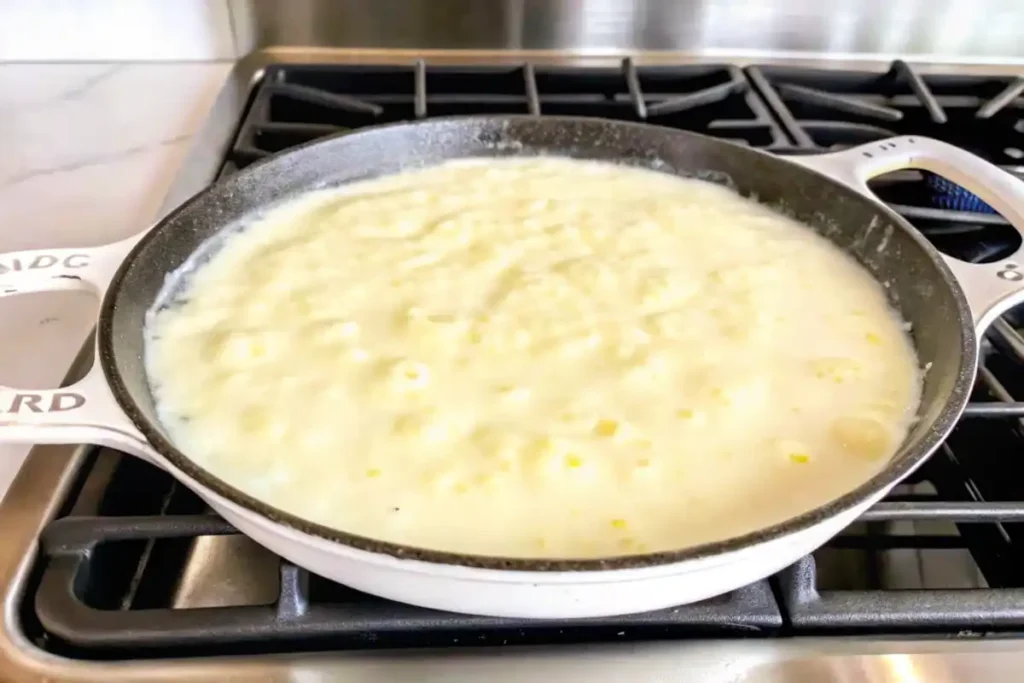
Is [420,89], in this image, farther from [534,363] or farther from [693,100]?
[534,363]

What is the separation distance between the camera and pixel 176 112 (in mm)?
1173

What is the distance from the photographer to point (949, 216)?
895 millimetres

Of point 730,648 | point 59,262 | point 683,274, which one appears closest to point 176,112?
point 59,262

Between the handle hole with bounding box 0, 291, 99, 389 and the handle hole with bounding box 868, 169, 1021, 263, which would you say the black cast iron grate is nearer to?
the handle hole with bounding box 868, 169, 1021, 263

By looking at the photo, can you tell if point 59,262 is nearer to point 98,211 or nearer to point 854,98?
point 98,211

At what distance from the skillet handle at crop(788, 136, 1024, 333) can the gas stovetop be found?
0.08 meters

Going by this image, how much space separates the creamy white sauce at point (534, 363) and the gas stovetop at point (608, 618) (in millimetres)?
47

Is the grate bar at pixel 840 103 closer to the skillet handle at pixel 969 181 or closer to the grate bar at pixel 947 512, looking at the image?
the skillet handle at pixel 969 181

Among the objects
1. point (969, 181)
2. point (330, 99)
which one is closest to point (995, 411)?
point (969, 181)

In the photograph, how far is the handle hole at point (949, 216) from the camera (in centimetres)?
90

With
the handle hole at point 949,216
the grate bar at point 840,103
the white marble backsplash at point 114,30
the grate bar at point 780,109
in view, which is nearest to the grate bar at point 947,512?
the handle hole at point 949,216

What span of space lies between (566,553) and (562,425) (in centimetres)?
12

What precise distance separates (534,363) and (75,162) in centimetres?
67

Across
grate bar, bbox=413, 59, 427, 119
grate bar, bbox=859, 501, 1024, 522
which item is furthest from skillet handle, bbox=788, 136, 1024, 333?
grate bar, bbox=413, 59, 427, 119
